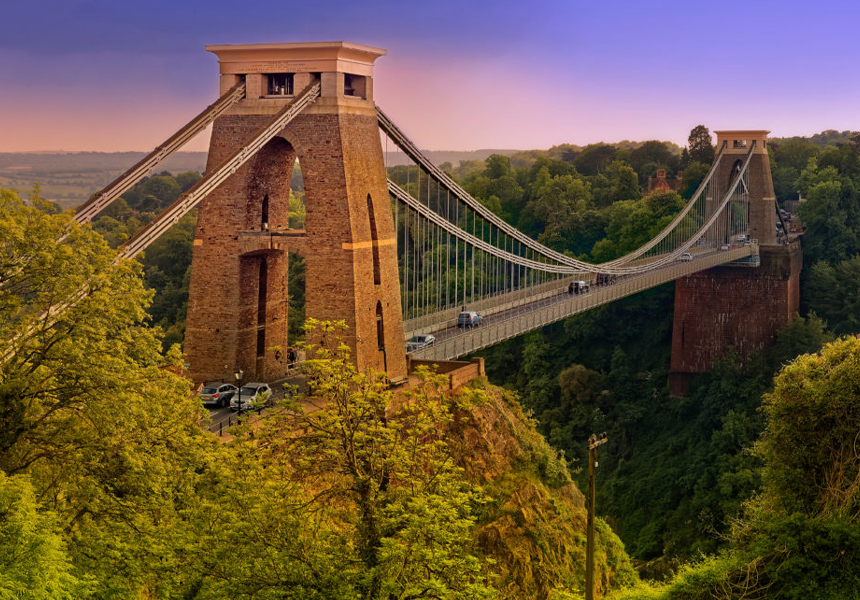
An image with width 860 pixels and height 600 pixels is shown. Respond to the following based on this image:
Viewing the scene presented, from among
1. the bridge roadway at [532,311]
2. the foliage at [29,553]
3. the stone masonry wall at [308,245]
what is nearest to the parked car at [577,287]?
the bridge roadway at [532,311]

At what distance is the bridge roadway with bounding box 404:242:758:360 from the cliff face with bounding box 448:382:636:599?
7.91 ft

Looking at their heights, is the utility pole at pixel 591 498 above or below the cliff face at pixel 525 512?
above

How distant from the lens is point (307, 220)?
2652 cm

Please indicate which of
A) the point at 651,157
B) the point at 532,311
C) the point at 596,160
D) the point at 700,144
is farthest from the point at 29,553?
the point at 596,160

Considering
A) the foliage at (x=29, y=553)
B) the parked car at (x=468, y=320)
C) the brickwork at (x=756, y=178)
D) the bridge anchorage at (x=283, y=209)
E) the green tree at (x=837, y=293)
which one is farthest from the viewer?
the brickwork at (x=756, y=178)

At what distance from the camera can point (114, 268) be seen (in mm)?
18375

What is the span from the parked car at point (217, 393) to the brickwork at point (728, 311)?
37894 millimetres

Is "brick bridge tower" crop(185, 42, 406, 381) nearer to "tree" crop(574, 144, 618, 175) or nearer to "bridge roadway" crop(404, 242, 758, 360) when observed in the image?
"bridge roadway" crop(404, 242, 758, 360)

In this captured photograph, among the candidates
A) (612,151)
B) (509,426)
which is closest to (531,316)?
(509,426)

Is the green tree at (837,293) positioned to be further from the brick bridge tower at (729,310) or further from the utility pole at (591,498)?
the utility pole at (591,498)

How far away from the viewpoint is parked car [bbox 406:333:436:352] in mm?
32531

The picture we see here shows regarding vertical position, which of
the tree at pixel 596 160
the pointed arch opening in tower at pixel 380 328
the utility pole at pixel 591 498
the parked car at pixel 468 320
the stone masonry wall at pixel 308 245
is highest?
the tree at pixel 596 160

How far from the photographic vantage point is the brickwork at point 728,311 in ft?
196

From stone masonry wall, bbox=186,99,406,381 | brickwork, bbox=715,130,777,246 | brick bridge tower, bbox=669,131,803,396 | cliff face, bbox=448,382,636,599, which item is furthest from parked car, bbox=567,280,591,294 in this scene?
brickwork, bbox=715,130,777,246
